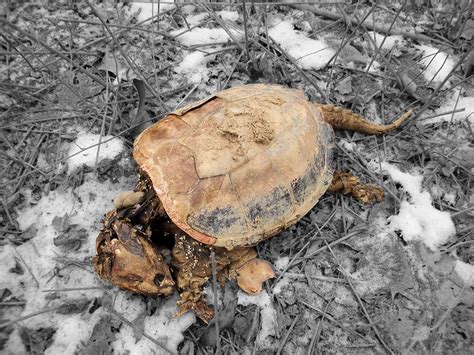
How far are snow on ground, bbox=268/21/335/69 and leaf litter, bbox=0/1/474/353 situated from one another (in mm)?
16

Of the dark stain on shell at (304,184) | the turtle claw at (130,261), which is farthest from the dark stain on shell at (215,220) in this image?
the dark stain on shell at (304,184)

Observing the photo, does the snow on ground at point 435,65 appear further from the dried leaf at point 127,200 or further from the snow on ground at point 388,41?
the dried leaf at point 127,200

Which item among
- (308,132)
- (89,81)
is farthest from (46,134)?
(308,132)

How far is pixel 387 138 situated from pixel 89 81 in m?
2.75

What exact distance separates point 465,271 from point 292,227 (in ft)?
4.21

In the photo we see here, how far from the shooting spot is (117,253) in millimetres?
2145

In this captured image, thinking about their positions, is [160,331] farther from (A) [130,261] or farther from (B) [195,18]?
(B) [195,18]

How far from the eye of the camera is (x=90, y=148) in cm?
296

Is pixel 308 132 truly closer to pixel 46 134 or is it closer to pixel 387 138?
pixel 387 138

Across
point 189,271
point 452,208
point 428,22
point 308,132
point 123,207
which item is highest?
point 428,22

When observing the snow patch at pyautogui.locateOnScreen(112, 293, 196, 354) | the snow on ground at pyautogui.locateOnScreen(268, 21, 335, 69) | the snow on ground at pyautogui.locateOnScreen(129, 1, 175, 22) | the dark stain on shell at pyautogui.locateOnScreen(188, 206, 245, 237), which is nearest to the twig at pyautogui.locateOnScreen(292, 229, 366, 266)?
the dark stain on shell at pyautogui.locateOnScreen(188, 206, 245, 237)

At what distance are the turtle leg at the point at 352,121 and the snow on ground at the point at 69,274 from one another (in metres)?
1.72

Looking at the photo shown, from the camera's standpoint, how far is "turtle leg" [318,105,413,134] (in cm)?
298

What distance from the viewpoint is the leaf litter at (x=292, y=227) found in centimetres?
243
